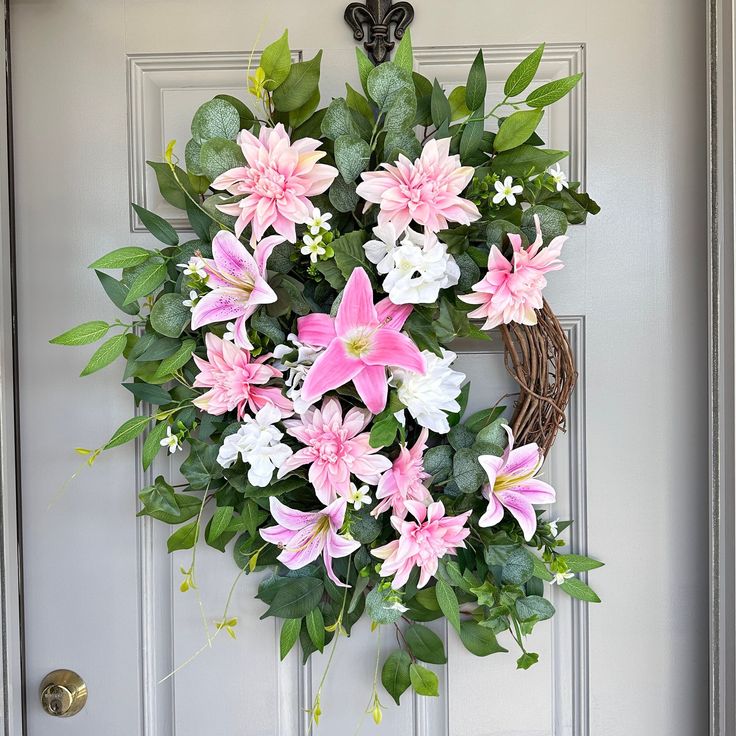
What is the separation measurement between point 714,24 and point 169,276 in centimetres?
77

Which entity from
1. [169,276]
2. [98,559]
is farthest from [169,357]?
[98,559]

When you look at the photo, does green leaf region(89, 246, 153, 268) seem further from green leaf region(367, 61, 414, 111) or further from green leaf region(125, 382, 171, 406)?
green leaf region(367, 61, 414, 111)

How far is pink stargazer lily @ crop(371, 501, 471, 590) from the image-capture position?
694 mm

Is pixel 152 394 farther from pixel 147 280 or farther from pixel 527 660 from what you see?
pixel 527 660

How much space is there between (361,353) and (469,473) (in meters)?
0.19

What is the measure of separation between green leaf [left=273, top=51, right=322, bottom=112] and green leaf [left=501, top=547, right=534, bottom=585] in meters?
0.61

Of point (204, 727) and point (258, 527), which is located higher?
point (258, 527)

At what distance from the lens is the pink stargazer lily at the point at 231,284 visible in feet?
2.20

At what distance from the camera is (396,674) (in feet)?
2.62

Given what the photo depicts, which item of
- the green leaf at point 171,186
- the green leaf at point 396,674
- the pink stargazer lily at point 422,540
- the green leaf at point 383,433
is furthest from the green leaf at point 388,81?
the green leaf at point 396,674

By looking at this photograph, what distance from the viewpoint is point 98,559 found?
857mm

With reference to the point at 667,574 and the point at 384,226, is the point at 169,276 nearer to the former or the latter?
the point at 384,226

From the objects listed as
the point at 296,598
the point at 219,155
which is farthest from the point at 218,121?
the point at 296,598

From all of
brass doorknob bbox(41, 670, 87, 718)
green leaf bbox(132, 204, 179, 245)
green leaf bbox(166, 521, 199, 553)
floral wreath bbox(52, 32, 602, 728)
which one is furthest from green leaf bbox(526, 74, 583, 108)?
brass doorknob bbox(41, 670, 87, 718)
